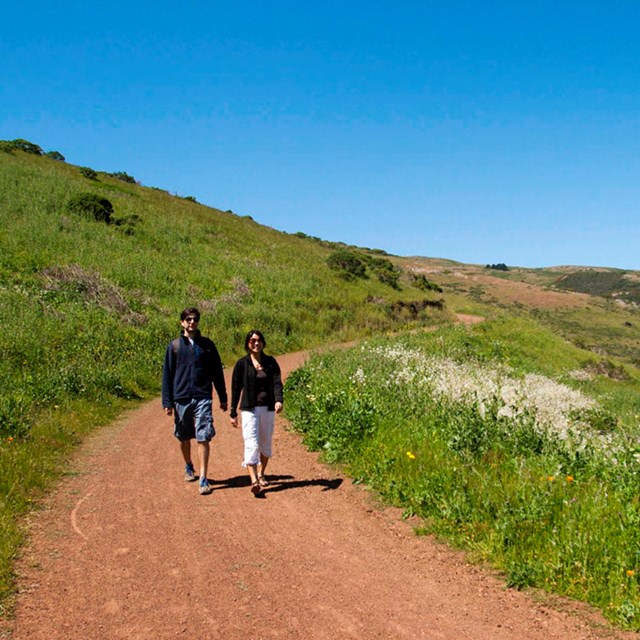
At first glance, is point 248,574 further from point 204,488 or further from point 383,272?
point 383,272

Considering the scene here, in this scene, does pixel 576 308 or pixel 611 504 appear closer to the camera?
pixel 611 504

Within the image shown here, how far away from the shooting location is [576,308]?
86250mm

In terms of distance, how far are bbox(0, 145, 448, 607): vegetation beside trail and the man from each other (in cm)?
177

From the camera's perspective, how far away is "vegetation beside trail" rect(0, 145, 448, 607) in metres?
8.50

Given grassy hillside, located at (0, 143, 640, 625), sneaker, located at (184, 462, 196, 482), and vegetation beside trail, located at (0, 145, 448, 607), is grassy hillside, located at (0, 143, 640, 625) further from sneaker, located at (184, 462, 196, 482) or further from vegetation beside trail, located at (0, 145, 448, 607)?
sneaker, located at (184, 462, 196, 482)

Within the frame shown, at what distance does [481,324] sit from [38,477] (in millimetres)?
26616

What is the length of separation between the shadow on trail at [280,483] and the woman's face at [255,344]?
175 centimetres

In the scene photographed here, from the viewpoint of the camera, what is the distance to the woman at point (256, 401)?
6621 mm

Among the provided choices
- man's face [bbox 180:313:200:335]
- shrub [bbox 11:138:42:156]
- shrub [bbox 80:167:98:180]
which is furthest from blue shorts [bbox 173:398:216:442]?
shrub [bbox 11:138:42:156]

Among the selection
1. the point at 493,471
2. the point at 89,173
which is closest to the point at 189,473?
the point at 493,471

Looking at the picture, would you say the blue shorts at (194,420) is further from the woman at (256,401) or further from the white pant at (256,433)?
the white pant at (256,433)

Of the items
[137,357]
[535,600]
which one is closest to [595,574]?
[535,600]

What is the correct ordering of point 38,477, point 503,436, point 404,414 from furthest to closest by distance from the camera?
point 404,414 < point 503,436 < point 38,477

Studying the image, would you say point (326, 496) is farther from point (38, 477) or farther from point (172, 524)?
point (38, 477)
